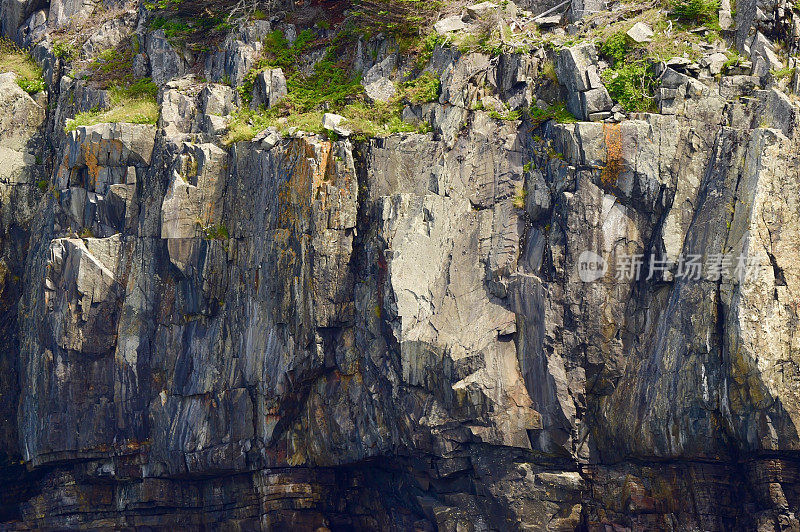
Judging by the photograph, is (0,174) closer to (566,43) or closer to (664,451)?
(566,43)

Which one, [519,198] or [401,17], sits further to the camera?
[401,17]

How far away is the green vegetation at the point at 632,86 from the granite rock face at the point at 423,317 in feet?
1.29

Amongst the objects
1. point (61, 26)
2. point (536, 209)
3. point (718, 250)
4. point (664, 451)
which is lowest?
point (664, 451)

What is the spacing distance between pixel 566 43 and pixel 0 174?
16.8 meters

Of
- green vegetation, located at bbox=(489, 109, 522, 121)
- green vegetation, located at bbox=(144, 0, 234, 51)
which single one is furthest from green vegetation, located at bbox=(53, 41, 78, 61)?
green vegetation, located at bbox=(489, 109, 522, 121)

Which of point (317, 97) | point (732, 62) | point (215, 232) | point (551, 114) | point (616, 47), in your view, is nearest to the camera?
point (732, 62)

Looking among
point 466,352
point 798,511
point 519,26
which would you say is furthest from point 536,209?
point 798,511

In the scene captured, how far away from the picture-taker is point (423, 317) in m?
25.7

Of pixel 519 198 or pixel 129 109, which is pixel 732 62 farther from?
pixel 129 109

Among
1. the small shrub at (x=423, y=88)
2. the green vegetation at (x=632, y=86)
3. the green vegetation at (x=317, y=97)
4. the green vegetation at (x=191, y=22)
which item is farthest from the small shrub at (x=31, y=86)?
the green vegetation at (x=632, y=86)

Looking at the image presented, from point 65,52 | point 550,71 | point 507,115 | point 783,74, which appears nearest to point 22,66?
point 65,52

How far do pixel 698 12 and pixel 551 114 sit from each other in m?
4.71

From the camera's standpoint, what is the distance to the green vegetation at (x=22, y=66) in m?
34.3

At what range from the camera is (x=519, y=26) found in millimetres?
29000
